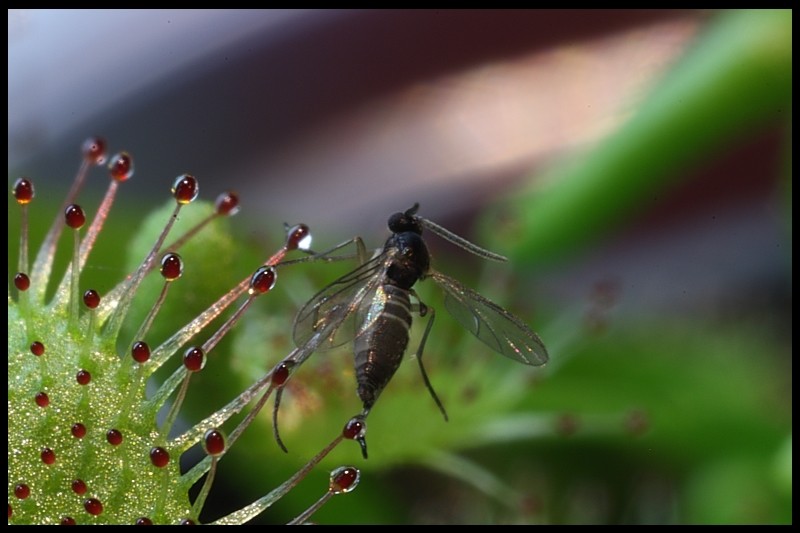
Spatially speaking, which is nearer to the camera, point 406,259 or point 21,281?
point 21,281

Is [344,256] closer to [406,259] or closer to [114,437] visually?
[406,259]

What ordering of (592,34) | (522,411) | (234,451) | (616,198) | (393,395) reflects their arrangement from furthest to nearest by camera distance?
(592,34), (616,198), (522,411), (393,395), (234,451)

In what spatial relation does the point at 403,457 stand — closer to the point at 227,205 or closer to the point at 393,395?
the point at 393,395

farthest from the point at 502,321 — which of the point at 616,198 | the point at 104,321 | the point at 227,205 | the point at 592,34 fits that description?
the point at 592,34

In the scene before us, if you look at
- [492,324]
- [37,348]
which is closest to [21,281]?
[37,348]

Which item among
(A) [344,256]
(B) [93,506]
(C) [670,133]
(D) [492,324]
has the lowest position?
(B) [93,506]

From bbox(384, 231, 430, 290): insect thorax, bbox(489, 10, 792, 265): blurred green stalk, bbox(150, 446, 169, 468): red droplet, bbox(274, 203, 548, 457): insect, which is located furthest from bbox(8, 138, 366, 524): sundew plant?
bbox(489, 10, 792, 265): blurred green stalk

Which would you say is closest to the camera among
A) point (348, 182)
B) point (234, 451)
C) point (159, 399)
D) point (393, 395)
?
point (159, 399)
